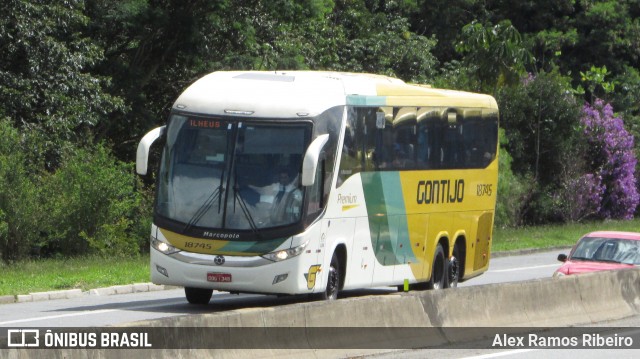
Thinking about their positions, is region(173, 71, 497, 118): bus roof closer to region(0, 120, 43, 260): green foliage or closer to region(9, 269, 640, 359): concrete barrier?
region(9, 269, 640, 359): concrete barrier

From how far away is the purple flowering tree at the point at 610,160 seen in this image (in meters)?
49.3

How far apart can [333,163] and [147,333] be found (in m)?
8.25

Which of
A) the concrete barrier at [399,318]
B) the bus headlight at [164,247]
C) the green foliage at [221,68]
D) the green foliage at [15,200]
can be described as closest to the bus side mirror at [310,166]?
the bus headlight at [164,247]

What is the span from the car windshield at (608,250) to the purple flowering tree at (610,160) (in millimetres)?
26519

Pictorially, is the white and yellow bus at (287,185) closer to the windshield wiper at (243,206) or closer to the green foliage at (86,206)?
the windshield wiper at (243,206)

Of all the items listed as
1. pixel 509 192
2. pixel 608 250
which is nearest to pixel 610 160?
pixel 509 192

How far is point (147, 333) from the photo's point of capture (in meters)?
10.3

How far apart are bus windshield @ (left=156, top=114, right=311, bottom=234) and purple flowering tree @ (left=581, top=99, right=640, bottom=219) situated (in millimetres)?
32987

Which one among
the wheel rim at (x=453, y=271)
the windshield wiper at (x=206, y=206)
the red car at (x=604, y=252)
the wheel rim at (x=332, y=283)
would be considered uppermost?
the windshield wiper at (x=206, y=206)

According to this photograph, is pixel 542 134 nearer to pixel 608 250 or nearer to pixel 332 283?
pixel 608 250

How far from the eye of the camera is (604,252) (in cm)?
2247

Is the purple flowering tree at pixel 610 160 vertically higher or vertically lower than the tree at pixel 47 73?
lower

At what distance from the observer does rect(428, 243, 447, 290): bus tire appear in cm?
2188

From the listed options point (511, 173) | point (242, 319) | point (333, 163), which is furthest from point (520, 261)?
point (242, 319)
